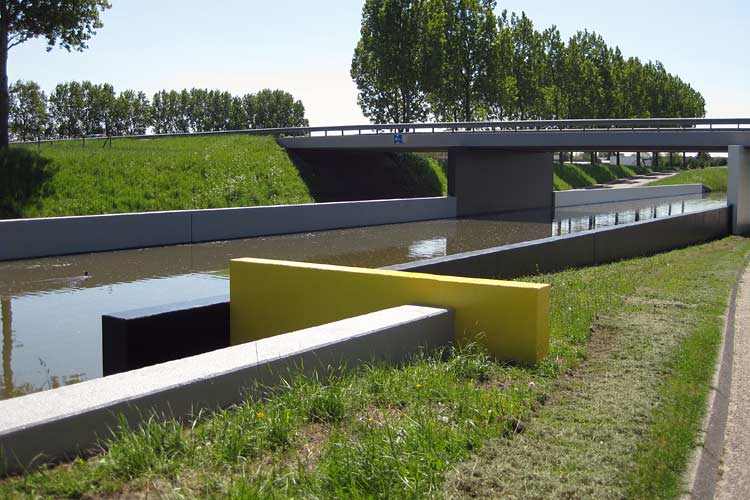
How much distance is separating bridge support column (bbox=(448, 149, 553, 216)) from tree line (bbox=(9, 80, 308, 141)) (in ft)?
121

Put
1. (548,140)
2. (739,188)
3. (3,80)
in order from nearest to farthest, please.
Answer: (739,188), (3,80), (548,140)

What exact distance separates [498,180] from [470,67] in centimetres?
1960

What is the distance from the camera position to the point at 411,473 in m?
4.57

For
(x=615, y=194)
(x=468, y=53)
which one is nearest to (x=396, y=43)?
(x=468, y=53)

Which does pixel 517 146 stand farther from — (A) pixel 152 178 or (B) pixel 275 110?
(B) pixel 275 110

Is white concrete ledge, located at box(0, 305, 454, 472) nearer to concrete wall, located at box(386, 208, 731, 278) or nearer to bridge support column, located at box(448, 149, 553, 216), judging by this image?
concrete wall, located at box(386, 208, 731, 278)

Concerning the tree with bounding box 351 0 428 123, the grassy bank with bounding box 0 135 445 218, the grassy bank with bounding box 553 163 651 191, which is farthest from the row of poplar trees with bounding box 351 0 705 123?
the grassy bank with bounding box 0 135 445 218

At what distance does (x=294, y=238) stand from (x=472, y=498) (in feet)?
71.3

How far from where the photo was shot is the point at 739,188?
1107 inches

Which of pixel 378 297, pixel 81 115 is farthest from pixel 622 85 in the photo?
pixel 378 297

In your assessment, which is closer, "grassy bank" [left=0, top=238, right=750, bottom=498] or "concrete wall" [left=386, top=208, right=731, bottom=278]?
"grassy bank" [left=0, top=238, right=750, bottom=498]

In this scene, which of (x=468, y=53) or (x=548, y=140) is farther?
(x=468, y=53)

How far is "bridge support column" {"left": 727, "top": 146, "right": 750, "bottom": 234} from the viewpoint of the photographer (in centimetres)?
2786

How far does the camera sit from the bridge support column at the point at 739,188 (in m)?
27.9
